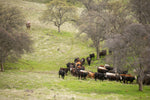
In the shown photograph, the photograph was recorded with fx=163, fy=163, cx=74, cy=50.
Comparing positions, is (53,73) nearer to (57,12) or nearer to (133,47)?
(133,47)

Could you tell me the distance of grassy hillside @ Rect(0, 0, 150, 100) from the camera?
1872cm

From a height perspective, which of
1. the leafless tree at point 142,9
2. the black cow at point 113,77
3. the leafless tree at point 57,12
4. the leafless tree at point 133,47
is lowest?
the black cow at point 113,77

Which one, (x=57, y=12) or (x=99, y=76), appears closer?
(x=99, y=76)

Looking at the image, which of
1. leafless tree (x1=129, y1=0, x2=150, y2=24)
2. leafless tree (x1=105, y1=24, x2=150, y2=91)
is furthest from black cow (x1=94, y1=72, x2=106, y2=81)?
leafless tree (x1=129, y1=0, x2=150, y2=24)

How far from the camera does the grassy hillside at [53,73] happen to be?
737 inches

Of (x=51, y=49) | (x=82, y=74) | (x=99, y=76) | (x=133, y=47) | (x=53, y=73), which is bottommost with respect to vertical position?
(x=53, y=73)

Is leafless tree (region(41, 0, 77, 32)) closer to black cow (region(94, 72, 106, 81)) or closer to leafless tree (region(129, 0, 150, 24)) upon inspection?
leafless tree (region(129, 0, 150, 24))

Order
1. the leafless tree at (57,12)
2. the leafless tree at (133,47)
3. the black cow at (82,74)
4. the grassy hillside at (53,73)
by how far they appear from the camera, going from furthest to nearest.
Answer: the leafless tree at (57,12) < the black cow at (82,74) < the leafless tree at (133,47) < the grassy hillside at (53,73)

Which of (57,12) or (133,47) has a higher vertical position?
(57,12)

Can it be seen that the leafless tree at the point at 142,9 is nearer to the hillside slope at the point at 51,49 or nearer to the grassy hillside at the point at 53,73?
the grassy hillside at the point at 53,73

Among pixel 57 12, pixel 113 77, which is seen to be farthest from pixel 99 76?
pixel 57 12

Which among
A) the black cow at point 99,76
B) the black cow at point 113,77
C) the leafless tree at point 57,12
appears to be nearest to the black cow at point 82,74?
the black cow at point 99,76

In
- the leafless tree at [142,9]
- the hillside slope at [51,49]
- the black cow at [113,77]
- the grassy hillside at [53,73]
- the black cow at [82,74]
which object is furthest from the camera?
the hillside slope at [51,49]

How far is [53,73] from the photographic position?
3309cm
